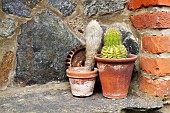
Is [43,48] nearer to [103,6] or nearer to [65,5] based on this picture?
[65,5]

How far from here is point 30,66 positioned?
1339mm

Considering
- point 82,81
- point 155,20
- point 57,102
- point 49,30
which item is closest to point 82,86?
point 82,81

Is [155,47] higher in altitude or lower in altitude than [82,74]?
higher

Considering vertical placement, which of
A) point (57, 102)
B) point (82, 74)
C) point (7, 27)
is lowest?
point (57, 102)

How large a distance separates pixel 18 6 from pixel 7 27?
121mm

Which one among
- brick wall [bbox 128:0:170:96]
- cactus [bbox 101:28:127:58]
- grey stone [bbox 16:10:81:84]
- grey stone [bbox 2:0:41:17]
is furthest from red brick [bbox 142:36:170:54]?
grey stone [bbox 2:0:41:17]

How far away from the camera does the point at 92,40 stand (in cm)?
127

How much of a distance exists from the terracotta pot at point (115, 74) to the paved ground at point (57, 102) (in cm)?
4

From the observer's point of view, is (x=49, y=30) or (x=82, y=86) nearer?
(x=82, y=86)

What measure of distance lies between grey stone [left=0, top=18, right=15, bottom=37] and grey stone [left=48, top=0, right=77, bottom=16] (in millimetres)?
219

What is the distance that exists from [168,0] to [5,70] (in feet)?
2.84

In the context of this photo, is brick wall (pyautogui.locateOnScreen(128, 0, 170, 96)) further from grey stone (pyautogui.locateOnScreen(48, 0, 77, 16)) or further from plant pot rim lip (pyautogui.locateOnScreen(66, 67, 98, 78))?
grey stone (pyautogui.locateOnScreen(48, 0, 77, 16))

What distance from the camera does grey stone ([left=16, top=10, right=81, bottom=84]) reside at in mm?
1327

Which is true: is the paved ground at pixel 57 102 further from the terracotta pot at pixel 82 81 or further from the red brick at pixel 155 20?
the red brick at pixel 155 20
